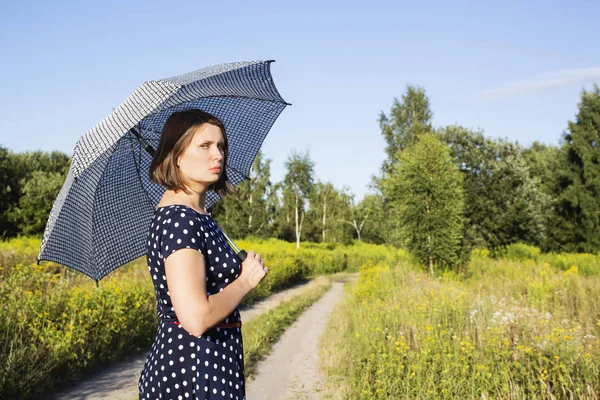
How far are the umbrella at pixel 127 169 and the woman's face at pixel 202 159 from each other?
49 cm

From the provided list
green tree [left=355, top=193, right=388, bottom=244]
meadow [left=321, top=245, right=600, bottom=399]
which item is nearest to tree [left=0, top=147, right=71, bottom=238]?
meadow [left=321, top=245, right=600, bottom=399]

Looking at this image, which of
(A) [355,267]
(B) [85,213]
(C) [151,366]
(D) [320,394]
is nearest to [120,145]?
(B) [85,213]

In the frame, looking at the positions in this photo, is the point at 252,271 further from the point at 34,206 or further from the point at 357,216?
the point at 357,216

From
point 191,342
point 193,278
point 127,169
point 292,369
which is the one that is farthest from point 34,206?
point 193,278

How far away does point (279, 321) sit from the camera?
463 inches

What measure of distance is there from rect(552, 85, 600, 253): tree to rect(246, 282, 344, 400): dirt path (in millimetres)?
23268

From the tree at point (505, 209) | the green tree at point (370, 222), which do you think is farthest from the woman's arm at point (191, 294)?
the green tree at point (370, 222)

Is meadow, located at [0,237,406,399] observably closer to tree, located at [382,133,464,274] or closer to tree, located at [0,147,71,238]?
tree, located at [382,133,464,274]

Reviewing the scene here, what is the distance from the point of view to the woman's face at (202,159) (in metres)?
1.94

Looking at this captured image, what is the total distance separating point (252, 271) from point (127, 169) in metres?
1.53

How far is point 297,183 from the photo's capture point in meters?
43.8

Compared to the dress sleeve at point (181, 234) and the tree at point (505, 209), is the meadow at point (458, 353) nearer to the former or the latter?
the dress sleeve at point (181, 234)

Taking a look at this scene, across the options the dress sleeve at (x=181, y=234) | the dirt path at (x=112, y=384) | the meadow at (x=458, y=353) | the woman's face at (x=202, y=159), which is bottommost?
the dirt path at (x=112, y=384)

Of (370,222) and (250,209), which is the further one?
(370,222)
